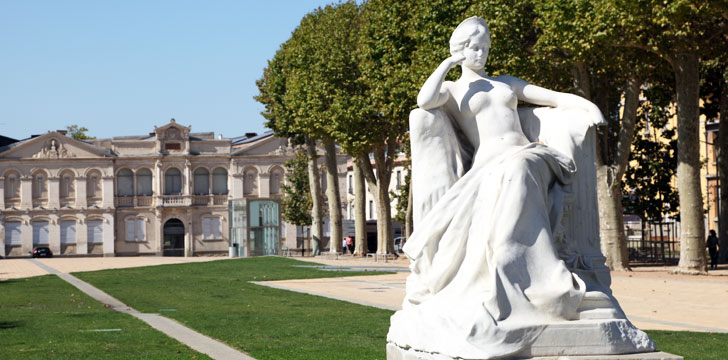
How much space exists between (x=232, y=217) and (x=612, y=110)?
2938cm

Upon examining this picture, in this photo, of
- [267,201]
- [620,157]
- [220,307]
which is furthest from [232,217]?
[220,307]

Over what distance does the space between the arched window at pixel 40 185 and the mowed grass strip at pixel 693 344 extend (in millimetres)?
72692

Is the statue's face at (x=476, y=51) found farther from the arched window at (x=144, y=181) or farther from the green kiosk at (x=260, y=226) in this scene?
the arched window at (x=144, y=181)

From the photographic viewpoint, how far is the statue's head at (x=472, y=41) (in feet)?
26.5

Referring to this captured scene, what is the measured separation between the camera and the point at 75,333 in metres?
13.8

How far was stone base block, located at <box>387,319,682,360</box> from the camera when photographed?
22.4ft

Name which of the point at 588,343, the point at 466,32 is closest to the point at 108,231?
the point at 466,32

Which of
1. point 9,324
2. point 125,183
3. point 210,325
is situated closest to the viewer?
point 210,325

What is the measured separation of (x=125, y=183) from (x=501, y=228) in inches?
3010

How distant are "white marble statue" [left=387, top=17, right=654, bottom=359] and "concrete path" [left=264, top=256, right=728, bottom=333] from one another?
6.73 meters

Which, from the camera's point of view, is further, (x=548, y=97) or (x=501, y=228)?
(x=548, y=97)

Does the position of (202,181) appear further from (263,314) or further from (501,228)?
(501,228)

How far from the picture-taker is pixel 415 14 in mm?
34031

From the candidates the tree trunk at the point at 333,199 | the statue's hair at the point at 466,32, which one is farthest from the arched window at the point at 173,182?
the statue's hair at the point at 466,32
